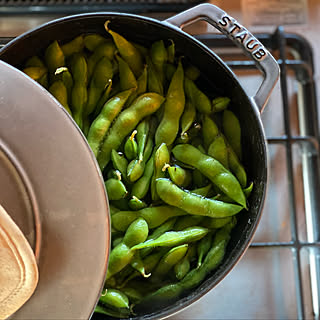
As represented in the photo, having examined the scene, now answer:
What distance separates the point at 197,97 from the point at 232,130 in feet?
0.26

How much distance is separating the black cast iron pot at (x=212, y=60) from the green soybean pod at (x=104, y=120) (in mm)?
115

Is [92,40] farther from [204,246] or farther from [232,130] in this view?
[204,246]

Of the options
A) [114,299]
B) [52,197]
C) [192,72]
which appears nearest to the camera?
[52,197]

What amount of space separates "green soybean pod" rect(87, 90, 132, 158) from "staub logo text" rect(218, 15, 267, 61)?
7.1 inches

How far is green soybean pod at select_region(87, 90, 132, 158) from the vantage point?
2.45 ft

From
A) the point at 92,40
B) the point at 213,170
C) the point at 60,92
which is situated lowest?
the point at 213,170

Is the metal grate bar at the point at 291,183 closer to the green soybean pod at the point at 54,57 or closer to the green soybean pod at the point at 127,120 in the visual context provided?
the green soybean pod at the point at 127,120

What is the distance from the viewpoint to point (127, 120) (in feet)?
2.49

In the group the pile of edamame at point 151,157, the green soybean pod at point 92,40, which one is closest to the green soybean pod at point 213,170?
the pile of edamame at point 151,157

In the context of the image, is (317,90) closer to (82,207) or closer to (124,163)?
(124,163)

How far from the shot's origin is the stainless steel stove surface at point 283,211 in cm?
86

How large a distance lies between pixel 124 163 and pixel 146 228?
0.11m

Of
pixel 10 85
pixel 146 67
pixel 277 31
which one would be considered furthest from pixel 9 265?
pixel 277 31

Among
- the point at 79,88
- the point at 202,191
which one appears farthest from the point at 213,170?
the point at 79,88
